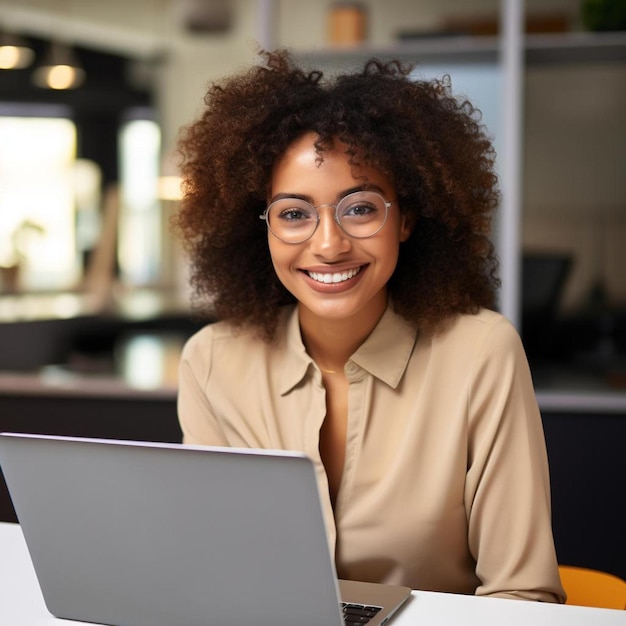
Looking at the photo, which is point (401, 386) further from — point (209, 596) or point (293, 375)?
point (209, 596)

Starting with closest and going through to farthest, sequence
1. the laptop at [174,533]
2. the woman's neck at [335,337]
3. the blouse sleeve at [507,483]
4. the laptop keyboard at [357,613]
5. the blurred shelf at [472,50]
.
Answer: the laptop at [174,533], the laptop keyboard at [357,613], the blouse sleeve at [507,483], the woman's neck at [335,337], the blurred shelf at [472,50]

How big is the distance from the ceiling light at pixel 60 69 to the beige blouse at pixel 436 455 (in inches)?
132

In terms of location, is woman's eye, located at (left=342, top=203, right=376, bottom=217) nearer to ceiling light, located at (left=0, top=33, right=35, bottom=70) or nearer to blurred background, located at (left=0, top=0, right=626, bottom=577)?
blurred background, located at (left=0, top=0, right=626, bottom=577)

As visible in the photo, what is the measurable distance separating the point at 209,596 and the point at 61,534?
0.63ft

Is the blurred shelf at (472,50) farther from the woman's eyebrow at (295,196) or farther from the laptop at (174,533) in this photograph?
the laptop at (174,533)

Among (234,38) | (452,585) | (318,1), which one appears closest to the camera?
(452,585)

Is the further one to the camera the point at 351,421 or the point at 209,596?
the point at 351,421

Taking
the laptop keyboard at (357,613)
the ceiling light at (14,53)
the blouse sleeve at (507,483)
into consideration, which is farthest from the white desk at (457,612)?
the ceiling light at (14,53)

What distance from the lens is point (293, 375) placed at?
1736mm

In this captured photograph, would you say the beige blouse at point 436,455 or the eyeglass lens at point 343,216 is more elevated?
the eyeglass lens at point 343,216

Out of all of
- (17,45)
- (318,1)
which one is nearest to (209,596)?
(318,1)

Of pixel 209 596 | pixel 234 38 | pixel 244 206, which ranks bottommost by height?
pixel 209 596

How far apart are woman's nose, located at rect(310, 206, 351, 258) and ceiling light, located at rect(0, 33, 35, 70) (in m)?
3.36

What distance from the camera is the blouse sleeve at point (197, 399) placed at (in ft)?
5.91
